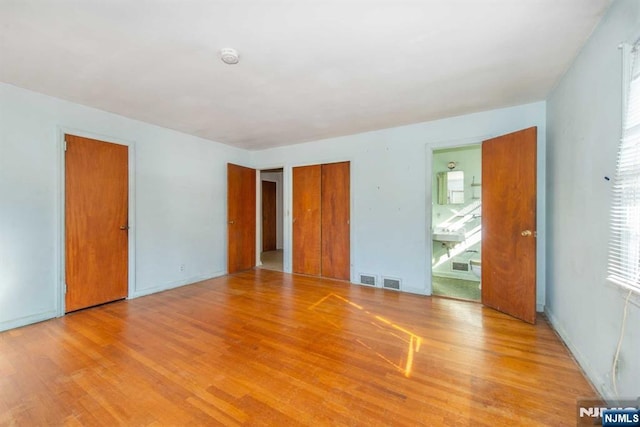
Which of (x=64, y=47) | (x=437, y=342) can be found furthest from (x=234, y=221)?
(x=437, y=342)

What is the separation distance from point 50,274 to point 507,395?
169 inches

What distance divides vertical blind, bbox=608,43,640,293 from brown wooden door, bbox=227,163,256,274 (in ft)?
15.7

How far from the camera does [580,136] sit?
6.72 feet

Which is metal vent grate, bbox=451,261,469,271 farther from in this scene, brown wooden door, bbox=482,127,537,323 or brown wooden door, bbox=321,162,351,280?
brown wooden door, bbox=321,162,351,280

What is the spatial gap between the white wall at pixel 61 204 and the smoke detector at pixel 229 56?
225cm

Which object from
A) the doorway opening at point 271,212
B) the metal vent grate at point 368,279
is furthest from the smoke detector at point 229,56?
the doorway opening at point 271,212

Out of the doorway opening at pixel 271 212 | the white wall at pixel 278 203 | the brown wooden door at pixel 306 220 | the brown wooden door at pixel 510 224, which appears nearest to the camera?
the brown wooden door at pixel 510 224

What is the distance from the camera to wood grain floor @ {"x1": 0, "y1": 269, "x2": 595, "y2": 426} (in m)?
1.53

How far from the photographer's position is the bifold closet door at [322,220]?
14.5ft

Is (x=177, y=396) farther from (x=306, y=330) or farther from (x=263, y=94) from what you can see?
(x=263, y=94)

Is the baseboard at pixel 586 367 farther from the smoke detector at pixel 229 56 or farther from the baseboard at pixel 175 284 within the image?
the baseboard at pixel 175 284

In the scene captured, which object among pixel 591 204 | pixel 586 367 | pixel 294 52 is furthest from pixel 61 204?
pixel 586 367

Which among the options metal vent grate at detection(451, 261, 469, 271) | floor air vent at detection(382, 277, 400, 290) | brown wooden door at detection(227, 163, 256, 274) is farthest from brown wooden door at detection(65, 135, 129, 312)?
metal vent grate at detection(451, 261, 469, 271)

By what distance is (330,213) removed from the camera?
4578 millimetres
